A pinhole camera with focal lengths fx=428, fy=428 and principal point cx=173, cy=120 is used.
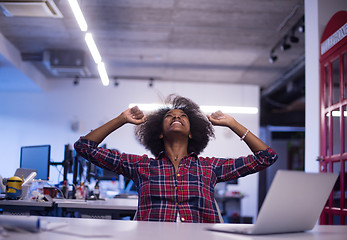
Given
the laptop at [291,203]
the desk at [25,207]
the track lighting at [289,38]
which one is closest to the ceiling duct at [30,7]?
the desk at [25,207]

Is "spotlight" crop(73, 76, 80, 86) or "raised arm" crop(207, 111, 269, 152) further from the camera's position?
"spotlight" crop(73, 76, 80, 86)

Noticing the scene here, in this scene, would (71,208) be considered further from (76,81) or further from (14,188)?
(76,81)

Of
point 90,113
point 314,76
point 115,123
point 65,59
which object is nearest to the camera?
→ point 115,123

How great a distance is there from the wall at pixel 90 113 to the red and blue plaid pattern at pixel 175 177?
713 centimetres

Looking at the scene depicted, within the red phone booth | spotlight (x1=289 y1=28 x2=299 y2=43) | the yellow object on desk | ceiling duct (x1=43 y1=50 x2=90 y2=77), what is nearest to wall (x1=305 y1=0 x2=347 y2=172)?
the red phone booth

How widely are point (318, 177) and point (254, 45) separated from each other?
6.21 metres

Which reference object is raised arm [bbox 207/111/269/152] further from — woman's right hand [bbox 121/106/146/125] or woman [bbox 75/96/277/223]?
woman's right hand [bbox 121/106/146/125]

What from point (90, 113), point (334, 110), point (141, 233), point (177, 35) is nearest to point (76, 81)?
point (90, 113)

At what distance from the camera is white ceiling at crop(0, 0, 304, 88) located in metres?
5.88

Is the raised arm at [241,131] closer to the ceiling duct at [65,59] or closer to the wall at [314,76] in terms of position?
the wall at [314,76]

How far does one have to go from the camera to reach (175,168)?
2322mm

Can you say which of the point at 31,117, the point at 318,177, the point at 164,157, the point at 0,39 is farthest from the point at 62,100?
the point at 318,177

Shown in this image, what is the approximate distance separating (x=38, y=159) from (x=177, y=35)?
3.57 meters

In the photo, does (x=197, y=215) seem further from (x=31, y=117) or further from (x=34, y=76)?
(x=31, y=117)
